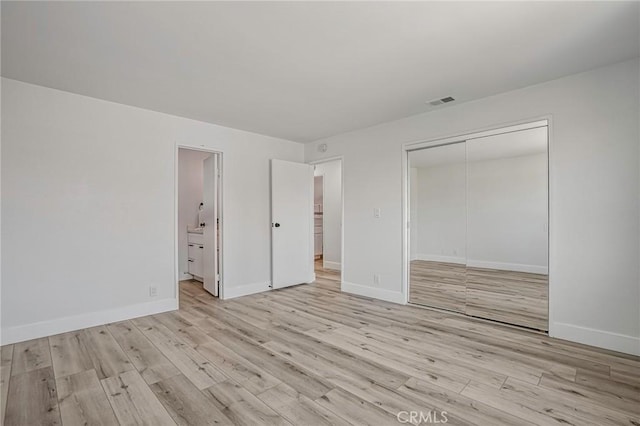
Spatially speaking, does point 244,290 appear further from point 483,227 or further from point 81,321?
point 483,227

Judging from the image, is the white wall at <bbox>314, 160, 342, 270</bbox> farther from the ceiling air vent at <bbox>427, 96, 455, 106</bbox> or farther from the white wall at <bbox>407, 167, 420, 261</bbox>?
the ceiling air vent at <bbox>427, 96, 455, 106</bbox>

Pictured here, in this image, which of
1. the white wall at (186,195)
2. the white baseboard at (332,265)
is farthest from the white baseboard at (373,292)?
the white wall at (186,195)

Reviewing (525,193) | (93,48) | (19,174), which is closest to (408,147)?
(525,193)

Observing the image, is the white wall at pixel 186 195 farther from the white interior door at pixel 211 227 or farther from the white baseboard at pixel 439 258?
the white baseboard at pixel 439 258

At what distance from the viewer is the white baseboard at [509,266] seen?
10.2ft

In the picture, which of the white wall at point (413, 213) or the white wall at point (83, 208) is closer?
the white wall at point (83, 208)

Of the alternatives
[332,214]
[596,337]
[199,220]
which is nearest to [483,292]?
[596,337]

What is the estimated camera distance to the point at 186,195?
18.8ft

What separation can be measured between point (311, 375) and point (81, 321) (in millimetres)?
2593

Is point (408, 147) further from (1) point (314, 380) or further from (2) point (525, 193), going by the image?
(1) point (314, 380)

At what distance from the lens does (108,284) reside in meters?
3.30

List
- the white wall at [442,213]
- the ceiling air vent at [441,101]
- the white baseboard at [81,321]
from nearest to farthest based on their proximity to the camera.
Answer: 1. the white baseboard at [81,321]
2. the ceiling air vent at [441,101]
3. the white wall at [442,213]

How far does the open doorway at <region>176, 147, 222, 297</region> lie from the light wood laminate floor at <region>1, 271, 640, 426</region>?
4.15ft

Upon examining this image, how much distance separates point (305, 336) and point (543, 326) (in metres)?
2.37
